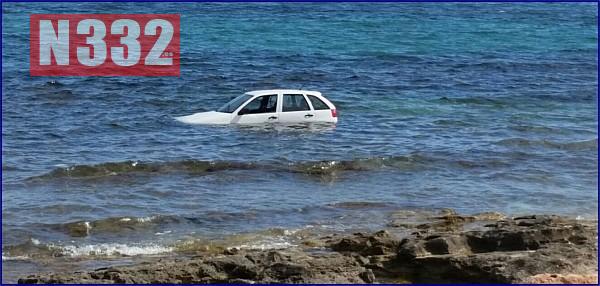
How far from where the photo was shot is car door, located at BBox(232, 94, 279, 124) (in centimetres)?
2230

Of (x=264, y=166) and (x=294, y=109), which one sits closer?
(x=264, y=166)

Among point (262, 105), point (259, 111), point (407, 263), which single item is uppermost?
point (407, 263)

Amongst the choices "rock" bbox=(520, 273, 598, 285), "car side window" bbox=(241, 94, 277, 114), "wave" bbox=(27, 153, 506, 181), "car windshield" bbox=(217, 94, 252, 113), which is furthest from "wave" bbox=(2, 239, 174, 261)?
"car windshield" bbox=(217, 94, 252, 113)

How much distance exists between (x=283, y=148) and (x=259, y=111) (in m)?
3.01

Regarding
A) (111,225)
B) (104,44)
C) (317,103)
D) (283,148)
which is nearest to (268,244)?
(111,225)

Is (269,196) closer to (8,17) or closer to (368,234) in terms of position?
(368,234)

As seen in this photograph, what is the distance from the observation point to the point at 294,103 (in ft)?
75.5

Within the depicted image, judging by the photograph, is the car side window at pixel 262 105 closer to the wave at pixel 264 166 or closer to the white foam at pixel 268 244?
the wave at pixel 264 166

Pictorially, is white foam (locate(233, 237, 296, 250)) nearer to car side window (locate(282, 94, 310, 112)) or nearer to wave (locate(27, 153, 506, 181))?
wave (locate(27, 153, 506, 181))

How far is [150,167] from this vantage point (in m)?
17.5

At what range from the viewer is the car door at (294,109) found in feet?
74.3

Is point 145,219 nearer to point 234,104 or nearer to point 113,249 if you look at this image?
point 113,249

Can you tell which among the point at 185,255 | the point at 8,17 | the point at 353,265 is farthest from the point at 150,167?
the point at 8,17

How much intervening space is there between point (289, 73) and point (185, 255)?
815 inches
